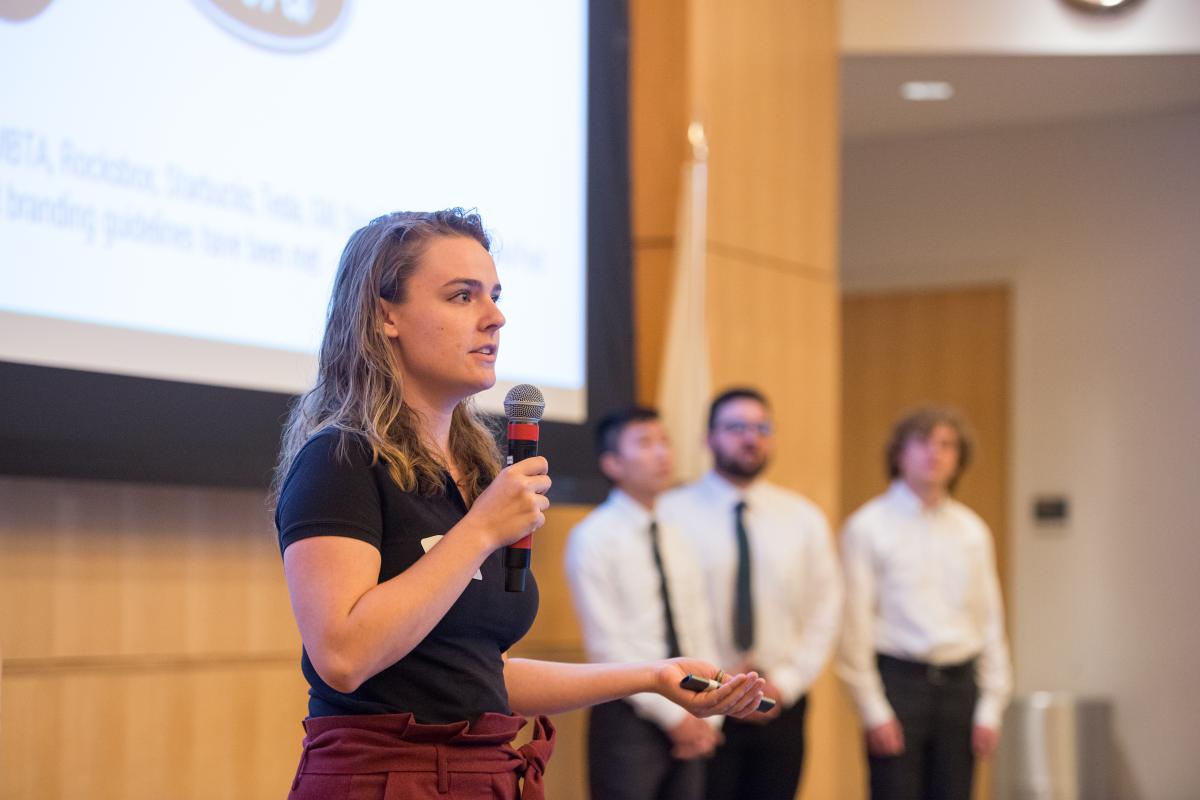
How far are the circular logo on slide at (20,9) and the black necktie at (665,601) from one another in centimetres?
213

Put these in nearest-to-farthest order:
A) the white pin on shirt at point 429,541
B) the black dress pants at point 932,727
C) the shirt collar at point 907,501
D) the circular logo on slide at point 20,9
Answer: the white pin on shirt at point 429,541 < the circular logo on slide at point 20,9 < the black dress pants at point 932,727 < the shirt collar at point 907,501

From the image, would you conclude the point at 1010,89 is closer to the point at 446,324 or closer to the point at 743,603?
the point at 743,603

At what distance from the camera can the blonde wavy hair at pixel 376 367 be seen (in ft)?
5.46

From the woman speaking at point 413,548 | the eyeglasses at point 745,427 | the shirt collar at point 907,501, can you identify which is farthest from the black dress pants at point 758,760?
the woman speaking at point 413,548

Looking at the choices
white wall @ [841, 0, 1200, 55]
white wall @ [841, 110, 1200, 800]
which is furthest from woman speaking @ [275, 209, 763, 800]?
white wall @ [841, 110, 1200, 800]

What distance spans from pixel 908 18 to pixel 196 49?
3743 mm

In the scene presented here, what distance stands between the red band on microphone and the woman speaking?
0.07m

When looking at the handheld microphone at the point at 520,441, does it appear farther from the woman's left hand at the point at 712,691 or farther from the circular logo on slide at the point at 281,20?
the circular logo on slide at the point at 281,20

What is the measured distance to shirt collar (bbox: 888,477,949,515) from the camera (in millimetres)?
5016

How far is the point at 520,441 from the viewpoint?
1.72 m

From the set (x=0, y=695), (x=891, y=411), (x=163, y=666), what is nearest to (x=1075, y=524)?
(x=891, y=411)

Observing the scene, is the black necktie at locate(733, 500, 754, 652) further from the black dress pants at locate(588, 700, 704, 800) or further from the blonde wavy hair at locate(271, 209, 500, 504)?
the blonde wavy hair at locate(271, 209, 500, 504)

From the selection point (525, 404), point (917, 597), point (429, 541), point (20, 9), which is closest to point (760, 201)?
point (917, 597)

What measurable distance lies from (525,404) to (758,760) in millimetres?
2811
